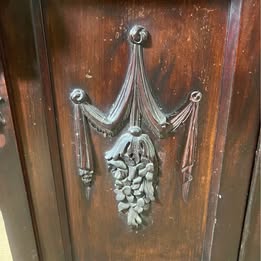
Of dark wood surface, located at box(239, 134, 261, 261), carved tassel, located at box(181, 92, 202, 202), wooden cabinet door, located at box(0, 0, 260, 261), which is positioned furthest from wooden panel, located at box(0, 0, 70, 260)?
dark wood surface, located at box(239, 134, 261, 261)

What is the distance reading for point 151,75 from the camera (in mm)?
655

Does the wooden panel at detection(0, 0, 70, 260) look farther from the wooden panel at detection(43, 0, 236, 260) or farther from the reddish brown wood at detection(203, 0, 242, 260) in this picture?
the reddish brown wood at detection(203, 0, 242, 260)

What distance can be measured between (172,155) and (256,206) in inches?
6.6

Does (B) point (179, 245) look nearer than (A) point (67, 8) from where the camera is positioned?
No

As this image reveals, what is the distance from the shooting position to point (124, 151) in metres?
0.72

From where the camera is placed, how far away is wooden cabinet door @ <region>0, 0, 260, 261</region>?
61cm

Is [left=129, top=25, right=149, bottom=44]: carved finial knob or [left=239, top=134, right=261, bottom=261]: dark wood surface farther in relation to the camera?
[left=239, top=134, right=261, bottom=261]: dark wood surface

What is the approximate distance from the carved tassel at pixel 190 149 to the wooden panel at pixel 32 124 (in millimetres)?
208

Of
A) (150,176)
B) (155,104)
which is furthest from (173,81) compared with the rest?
(150,176)

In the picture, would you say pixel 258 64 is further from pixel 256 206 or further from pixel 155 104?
pixel 256 206

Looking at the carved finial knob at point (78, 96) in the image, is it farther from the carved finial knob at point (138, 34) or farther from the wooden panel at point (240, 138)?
the wooden panel at point (240, 138)

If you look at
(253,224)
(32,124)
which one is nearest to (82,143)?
(32,124)

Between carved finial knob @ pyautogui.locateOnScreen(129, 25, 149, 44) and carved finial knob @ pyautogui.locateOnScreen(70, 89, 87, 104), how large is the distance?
11 cm

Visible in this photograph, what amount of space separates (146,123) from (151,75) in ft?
0.26
